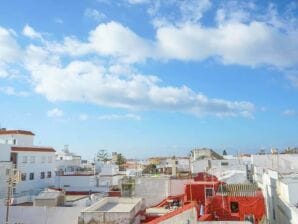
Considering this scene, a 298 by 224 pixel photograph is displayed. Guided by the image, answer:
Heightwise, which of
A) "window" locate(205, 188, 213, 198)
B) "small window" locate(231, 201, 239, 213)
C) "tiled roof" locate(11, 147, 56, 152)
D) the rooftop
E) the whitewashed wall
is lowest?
the whitewashed wall

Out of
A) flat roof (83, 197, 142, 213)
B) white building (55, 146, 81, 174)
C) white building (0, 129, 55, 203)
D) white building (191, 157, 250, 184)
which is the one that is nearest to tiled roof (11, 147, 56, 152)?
white building (0, 129, 55, 203)

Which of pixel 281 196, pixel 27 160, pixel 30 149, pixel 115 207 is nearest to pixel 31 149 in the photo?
pixel 30 149

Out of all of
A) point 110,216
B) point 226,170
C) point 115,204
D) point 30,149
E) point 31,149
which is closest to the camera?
point 110,216

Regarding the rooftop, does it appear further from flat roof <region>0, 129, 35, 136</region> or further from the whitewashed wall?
the whitewashed wall

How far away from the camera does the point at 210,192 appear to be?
34719 mm

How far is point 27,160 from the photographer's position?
4944cm

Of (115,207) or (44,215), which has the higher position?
(115,207)

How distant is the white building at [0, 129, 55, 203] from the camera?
45.7m

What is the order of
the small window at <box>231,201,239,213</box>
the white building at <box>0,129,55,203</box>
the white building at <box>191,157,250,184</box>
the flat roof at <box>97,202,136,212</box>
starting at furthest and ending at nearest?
the white building at <box>0,129,55,203</box>, the white building at <box>191,157,250,184</box>, the small window at <box>231,201,239,213</box>, the flat roof at <box>97,202,136,212</box>

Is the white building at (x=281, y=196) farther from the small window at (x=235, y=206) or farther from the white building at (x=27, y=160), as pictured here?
the white building at (x=27, y=160)

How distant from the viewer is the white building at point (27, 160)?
4569 cm

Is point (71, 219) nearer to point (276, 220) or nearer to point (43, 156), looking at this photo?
point (276, 220)

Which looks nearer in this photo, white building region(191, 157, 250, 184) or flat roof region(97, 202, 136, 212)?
flat roof region(97, 202, 136, 212)

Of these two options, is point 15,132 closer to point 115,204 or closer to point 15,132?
point 15,132
